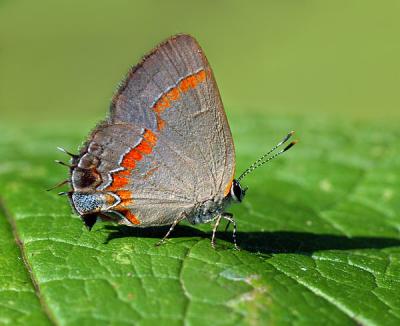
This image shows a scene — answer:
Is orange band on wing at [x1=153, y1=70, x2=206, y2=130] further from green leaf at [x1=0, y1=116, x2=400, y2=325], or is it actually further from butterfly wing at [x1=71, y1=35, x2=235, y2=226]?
green leaf at [x1=0, y1=116, x2=400, y2=325]

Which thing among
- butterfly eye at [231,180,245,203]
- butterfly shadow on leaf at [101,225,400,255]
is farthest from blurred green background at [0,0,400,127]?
butterfly eye at [231,180,245,203]

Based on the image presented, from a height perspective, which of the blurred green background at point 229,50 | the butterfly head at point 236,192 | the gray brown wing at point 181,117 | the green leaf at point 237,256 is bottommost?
the green leaf at point 237,256

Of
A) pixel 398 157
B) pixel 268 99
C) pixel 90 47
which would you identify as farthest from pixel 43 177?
pixel 90 47

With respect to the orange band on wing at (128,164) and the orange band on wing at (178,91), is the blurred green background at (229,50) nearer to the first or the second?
the orange band on wing at (128,164)

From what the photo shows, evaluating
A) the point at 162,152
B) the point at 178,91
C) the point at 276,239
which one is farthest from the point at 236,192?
the point at 178,91

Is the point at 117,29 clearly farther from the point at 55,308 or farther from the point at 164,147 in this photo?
the point at 55,308

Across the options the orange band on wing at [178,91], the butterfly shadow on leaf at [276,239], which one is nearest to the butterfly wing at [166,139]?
the orange band on wing at [178,91]
